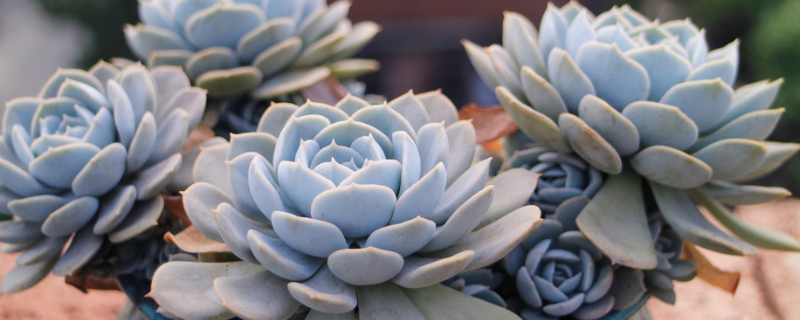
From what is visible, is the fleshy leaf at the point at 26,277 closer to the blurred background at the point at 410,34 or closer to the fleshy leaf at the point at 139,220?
the fleshy leaf at the point at 139,220

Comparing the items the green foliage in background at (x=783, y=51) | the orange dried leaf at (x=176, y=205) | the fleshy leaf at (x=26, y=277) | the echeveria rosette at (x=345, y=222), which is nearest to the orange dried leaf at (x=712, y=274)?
the echeveria rosette at (x=345, y=222)

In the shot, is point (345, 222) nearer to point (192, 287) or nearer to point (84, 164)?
point (192, 287)

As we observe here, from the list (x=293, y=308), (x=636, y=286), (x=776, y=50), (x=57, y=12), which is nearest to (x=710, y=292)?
(x=636, y=286)

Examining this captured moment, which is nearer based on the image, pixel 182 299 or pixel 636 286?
pixel 182 299

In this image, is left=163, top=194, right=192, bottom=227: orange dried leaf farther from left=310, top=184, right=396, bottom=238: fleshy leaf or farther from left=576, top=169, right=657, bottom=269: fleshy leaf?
left=576, top=169, right=657, bottom=269: fleshy leaf

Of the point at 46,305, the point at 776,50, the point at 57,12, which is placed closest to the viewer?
the point at 46,305

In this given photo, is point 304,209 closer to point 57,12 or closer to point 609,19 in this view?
point 609,19

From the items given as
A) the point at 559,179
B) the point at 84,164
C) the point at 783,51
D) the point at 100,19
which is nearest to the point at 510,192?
the point at 559,179
